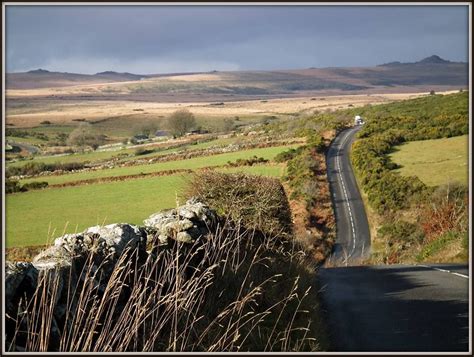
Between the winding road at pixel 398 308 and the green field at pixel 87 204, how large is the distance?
3.75 meters

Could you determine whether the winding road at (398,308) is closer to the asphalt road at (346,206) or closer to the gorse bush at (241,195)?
the gorse bush at (241,195)

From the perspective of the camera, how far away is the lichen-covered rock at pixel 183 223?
24.8 feet

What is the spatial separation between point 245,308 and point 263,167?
14.5 ft

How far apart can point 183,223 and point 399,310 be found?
472cm

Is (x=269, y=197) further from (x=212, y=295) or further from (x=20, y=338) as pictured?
(x=20, y=338)

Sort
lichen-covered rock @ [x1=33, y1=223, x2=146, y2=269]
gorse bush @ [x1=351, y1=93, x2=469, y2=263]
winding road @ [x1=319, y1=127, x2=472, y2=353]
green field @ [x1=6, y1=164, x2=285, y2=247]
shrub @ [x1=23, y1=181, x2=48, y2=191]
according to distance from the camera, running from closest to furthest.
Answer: lichen-covered rock @ [x1=33, y1=223, x2=146, y2=269] → winding road @ [x1=319, y1=127, x2=472, y2=353] → green field @ [x1=6, y1=164, x2=285, y2=247] → shrub @ [x1=23, y1=181, x2=48, y2=191] → gorse bush @ [x1=351, y1=93, x2=469, y2=263]

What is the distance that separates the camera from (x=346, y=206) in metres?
28.3

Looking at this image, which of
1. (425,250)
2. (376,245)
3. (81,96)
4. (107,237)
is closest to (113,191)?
(107,237)

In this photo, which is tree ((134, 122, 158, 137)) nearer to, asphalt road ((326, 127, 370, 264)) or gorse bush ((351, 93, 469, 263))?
asphalt road ((326, 127, 370, 264))

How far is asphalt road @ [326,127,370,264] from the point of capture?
72.6ft

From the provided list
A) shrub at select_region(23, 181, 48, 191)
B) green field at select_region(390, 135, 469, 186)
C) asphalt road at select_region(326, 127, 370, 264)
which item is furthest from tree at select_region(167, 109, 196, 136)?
green field at select_region(390, 135, 469, 186)

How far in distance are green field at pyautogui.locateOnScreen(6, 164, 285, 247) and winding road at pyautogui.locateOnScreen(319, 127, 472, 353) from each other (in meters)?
3.75

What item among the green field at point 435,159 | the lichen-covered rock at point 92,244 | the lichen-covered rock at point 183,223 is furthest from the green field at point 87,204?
the green field at point 435,159

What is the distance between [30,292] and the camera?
4.67 meters
